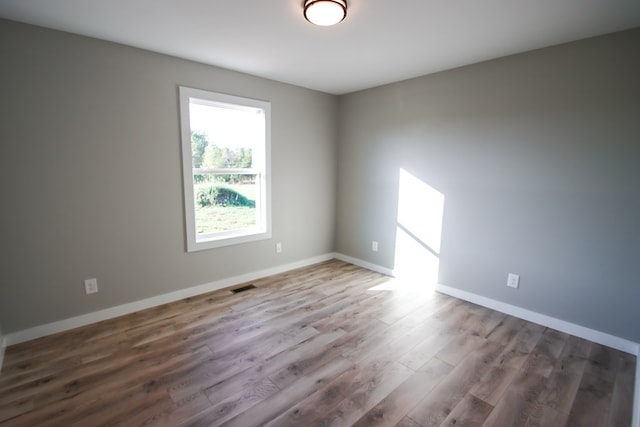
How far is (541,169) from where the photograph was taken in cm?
263

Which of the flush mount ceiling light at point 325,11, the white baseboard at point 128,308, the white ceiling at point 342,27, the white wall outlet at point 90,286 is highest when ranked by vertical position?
the white ceiling at point 342,27

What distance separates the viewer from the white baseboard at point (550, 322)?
2.34 m

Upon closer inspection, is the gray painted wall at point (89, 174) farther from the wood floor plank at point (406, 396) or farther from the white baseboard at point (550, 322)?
the white baseboard at point (550, 322)

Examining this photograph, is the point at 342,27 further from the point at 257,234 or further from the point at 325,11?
the point at 257,234

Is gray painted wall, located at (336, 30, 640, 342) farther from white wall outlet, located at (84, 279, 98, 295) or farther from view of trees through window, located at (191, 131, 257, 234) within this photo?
white wall outlet, located at (84, 279, 98, 295)

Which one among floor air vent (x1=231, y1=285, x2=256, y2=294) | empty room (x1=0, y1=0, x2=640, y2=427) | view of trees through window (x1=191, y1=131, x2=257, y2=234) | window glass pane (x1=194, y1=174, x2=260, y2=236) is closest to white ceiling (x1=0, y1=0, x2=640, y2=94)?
empty room (x1=0, y1=0, x2=640, y2=427)

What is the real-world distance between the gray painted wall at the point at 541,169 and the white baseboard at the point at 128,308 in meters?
2.20

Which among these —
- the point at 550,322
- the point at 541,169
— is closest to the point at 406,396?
the point at 550,322

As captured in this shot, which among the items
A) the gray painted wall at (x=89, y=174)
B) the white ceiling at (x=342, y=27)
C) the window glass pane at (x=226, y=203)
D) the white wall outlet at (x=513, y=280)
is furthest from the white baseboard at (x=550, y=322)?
the gray painted wall at (x=89, y=174)

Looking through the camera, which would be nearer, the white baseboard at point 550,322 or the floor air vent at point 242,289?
the white baseboard at point 550,322

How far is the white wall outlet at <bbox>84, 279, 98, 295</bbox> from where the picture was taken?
2600 millimetres

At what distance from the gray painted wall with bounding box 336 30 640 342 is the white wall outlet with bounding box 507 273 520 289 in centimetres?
4

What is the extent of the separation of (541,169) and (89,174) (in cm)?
389

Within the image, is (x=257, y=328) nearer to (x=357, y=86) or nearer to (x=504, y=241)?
Answer: (x=504, y=241)
